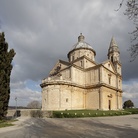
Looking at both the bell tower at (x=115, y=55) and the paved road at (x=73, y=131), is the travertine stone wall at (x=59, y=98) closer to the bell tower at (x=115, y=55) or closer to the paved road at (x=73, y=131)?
the bell tower at (x=115, y=55)

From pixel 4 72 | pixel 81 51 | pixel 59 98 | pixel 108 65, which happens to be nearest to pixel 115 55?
pixel 108 65

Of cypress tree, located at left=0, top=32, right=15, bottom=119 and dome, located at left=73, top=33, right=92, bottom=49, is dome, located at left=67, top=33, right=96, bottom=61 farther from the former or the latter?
cypress tree, located at left=0, top=32, right=15, bottom=119

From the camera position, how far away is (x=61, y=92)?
129 ft

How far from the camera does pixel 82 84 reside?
4484 centimetres

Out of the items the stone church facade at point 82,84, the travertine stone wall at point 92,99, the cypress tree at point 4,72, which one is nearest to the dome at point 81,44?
the stone church facade at point 82,84

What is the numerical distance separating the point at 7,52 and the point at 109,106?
28.8 meters

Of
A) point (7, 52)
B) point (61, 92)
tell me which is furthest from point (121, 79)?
point (7, 52)

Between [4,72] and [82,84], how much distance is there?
972 inches

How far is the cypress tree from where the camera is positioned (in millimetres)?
22427

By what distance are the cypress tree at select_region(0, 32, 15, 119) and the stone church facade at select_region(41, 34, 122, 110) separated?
1637 cm

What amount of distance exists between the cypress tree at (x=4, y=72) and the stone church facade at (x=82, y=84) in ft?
53.7

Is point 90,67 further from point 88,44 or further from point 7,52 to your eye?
point 7,52

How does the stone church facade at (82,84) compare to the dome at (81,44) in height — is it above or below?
below

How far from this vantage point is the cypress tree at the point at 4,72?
73.6ft
